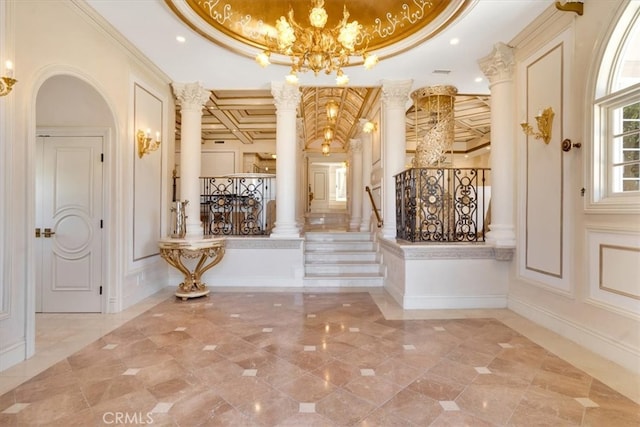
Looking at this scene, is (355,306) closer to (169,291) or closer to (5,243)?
(169,291)

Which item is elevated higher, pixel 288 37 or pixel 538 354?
pixel 288 37

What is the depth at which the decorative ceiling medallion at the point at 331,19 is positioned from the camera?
4138mm

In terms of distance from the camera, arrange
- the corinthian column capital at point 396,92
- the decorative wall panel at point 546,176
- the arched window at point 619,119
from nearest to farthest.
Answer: the arched window at point 619,119
the decorative wall panel at point 546,176
the corinthian column capital at point 396,92

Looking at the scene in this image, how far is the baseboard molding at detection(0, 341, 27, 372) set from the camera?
9.18ft

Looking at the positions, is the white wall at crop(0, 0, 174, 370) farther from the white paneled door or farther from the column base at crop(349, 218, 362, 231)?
the column base at crop(349, 218, 362, 231)

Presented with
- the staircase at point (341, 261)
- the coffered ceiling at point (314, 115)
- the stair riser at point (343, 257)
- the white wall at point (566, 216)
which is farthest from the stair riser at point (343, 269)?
the coffered ceiling at point (314, 115)

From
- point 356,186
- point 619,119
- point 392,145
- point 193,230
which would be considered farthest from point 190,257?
point 356,186

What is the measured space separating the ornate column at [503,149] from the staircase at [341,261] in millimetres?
2185

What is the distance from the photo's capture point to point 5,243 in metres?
2.83

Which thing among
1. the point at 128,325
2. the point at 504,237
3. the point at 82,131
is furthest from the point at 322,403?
the point at 82,131

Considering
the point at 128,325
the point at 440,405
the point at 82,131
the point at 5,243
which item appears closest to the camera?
the point at 440,405

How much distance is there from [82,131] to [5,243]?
6.98 ft

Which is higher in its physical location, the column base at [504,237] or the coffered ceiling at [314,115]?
the coffered ceiling at [314,115]

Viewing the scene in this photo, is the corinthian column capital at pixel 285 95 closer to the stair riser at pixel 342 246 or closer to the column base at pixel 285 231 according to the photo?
the column base at pixel 285 231
